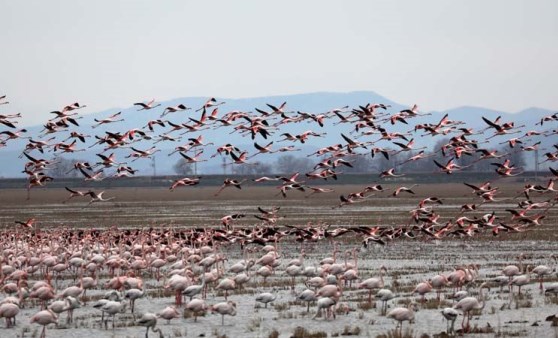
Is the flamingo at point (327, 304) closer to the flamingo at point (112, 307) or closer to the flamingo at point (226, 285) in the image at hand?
the flamingo at point (226, 285)

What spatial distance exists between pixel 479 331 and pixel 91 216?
154 ft

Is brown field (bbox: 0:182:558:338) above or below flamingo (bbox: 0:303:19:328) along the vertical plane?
below

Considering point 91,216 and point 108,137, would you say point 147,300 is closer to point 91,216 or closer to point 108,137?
point 108,137

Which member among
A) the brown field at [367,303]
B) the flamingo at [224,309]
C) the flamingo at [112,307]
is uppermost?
the flamingo at [112,307]

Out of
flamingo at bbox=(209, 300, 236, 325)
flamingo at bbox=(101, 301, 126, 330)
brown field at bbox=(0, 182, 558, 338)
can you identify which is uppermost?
flamingo at bbox=(101, 301, 126, 330)

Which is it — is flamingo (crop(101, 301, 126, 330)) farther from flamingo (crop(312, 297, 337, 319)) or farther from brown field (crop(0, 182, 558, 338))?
flamingo (crop(312, 297, 337, 319))

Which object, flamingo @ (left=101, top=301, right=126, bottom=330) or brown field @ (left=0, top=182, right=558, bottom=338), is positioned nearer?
brown field @ (left=0, top=182, right=558, bottom=338)

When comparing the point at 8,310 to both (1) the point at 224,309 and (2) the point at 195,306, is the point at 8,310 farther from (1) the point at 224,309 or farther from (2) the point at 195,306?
(1) the point at 224,309

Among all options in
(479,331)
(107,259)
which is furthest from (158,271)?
(479,331)

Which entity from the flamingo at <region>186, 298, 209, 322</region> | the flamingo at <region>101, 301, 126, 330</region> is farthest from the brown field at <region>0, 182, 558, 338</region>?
the flamingo at <region>101, 301, 126, 330</region>

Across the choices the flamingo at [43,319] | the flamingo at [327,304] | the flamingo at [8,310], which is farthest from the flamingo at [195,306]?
the flamingo at [8,310]

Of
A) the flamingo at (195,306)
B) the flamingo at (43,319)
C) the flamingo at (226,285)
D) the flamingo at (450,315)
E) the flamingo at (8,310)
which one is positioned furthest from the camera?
the flamingo at (226,285)

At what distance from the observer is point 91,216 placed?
6275cm

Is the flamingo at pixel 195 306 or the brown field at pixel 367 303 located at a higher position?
the flamingo at pixel 195 306
